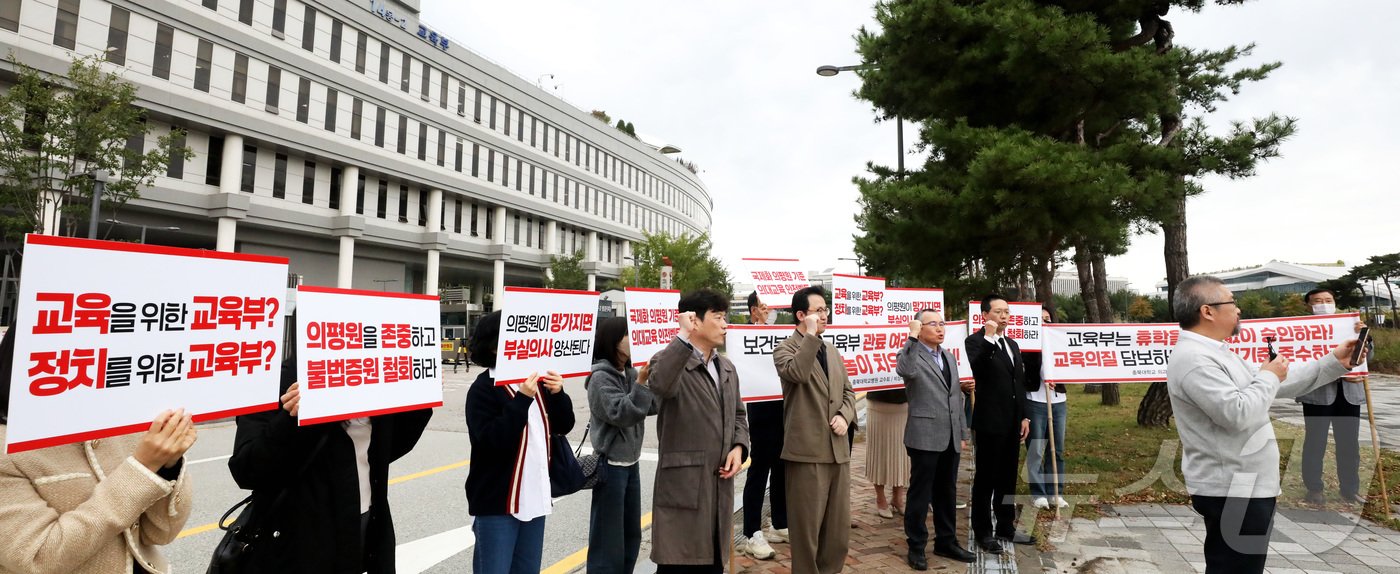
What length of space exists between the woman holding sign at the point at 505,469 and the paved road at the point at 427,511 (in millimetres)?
1501

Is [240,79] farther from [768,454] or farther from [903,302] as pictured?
[768,454]

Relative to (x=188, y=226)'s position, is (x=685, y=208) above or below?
above

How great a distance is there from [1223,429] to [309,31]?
36.9 m

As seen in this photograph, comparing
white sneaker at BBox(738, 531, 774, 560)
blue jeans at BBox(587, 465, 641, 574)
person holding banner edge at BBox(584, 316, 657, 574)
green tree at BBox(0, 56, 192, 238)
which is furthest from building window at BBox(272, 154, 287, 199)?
blue jeans at BBox(587, 465, 641, 574)

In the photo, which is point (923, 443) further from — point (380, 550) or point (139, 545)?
point (139, 545)

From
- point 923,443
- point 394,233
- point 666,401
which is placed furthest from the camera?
point 394,233

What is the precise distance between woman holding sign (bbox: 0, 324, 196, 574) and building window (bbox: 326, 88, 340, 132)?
34.6 m

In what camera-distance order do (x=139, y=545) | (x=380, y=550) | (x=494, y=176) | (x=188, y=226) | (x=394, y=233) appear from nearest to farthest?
(x=139, y=545)
(x=380, y=550)
(x=188, y=226)
(x=394, y=233)
(x=494, y=176)

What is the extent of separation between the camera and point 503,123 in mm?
42375

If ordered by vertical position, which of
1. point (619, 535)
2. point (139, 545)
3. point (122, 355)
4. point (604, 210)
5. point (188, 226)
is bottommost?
point (619, 535)

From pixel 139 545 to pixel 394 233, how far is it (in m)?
36.9

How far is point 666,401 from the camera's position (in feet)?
12.3

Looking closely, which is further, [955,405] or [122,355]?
[955,405]

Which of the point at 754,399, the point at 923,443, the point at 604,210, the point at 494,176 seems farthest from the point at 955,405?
the point at 604,210
